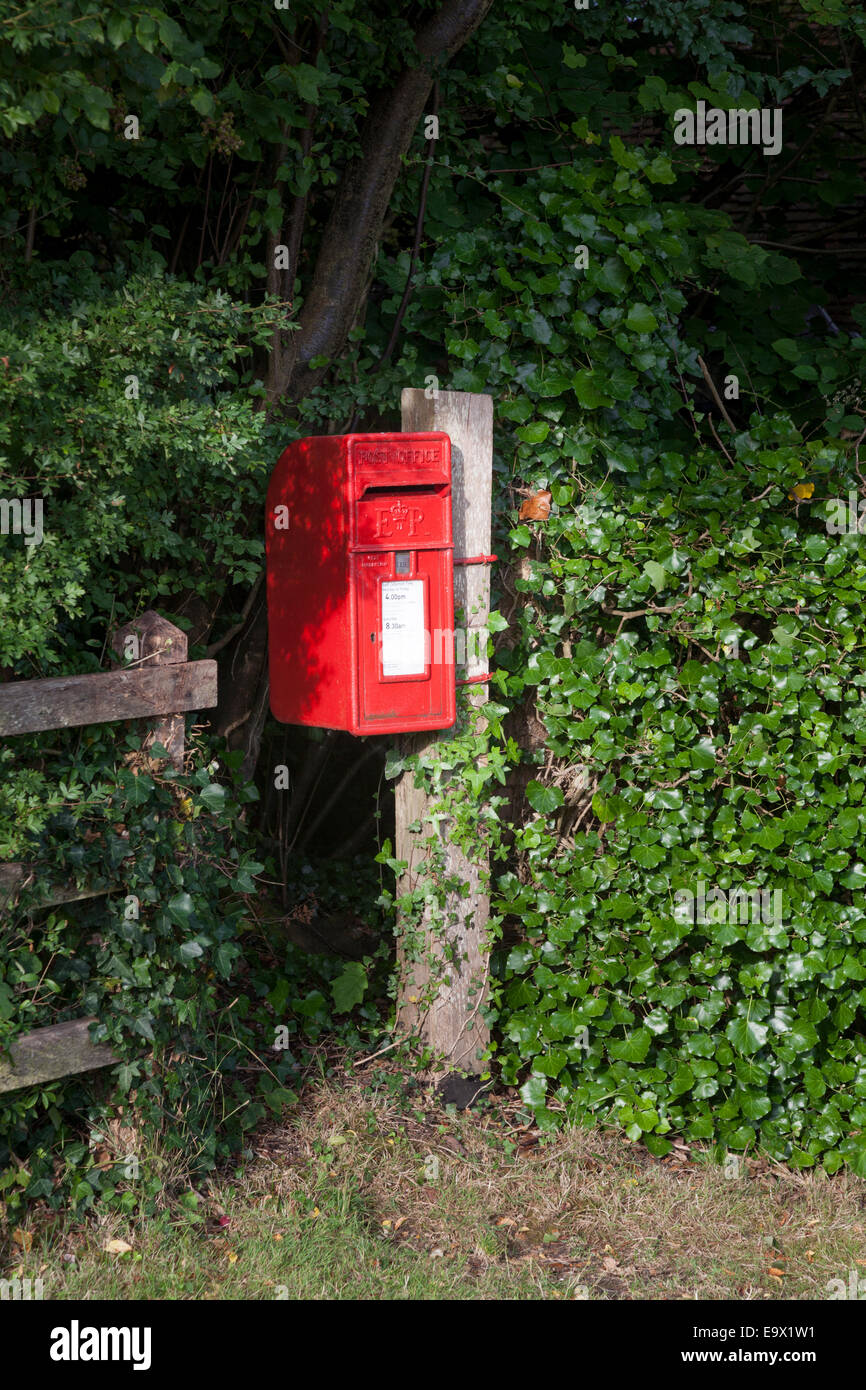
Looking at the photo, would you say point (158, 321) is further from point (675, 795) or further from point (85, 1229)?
point (85, 1229)

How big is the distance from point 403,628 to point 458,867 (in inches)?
32.9

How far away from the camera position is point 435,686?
3621 mm

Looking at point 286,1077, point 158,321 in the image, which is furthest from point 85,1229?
point 158,321

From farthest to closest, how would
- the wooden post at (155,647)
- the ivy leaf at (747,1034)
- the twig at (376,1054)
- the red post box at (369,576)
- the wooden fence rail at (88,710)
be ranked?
the twig at (376,1054), the ivy leaf at (747,1034), the red post box at (369,576), the wooden post at (155,647), the wooden fence rail at (88,710)

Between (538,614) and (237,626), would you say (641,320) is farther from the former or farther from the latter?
(237,626)

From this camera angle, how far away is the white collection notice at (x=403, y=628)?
349 centimetres

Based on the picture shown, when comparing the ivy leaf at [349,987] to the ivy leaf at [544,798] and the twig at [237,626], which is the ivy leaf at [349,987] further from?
the twig at [237,626]

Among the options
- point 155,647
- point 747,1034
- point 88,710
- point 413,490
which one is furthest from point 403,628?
point 747,1034

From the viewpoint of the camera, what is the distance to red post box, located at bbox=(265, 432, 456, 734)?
3406mm

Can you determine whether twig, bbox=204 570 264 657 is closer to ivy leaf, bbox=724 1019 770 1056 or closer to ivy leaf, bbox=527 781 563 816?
ivy leaf, bbox=527 781 563 816

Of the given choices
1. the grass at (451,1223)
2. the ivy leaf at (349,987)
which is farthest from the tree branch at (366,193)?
the grass at (451,1223)

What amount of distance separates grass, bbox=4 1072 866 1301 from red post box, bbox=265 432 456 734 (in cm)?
128

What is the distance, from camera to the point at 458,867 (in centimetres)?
385

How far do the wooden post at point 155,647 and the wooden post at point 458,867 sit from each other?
859 millimetres
